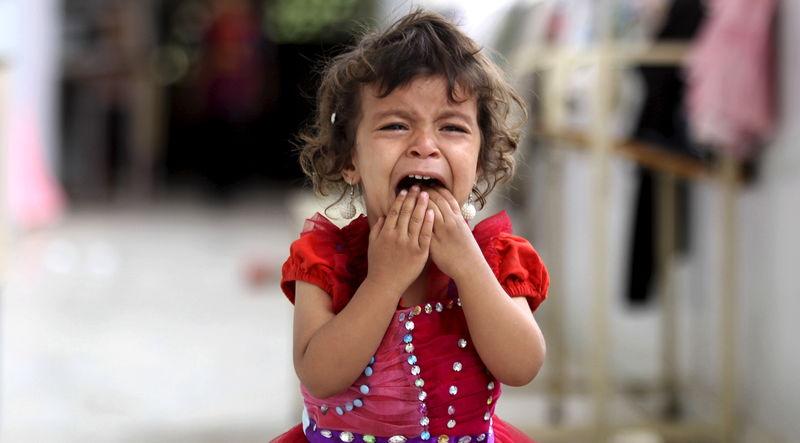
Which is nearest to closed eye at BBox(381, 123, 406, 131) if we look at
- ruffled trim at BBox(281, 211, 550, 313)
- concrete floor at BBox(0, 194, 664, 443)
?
ruffled trim at BBox(281, 211, 550, 313)

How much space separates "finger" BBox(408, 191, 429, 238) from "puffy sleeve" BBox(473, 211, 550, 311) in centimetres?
9

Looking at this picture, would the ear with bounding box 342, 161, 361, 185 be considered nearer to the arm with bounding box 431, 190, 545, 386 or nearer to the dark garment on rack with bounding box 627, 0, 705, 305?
the arm with bounding box 431, 190, 545, 386

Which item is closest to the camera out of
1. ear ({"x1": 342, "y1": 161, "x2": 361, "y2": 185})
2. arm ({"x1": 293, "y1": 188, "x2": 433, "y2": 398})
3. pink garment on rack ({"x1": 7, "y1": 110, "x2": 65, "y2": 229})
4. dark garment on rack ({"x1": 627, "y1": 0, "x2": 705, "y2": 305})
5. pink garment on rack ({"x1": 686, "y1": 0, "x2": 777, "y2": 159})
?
arm ({"x1": 293, "y1": 188, "x2": 433, "y2": 398})

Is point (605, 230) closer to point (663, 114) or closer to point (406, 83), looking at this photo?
point (663, 114)

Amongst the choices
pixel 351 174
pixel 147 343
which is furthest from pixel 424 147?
pixel 147 343

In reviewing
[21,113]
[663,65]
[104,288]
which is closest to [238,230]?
[21,113]

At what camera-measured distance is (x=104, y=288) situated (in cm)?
371

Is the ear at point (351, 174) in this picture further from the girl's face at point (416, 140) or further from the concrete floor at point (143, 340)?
the concrete floor at point (143, 340)

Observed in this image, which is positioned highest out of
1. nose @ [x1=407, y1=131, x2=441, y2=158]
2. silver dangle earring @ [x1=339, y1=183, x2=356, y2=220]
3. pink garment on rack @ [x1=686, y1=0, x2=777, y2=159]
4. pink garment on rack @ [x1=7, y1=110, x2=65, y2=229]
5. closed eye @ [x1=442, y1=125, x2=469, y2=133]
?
pink garment on rack @ [x1=7, y1=110, x2=65, y2=229]

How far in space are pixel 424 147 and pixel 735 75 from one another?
1224 mm

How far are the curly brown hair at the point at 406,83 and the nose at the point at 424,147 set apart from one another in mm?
43

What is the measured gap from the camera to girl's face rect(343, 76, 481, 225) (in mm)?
837

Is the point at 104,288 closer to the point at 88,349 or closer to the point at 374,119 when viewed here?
the point at 88,349

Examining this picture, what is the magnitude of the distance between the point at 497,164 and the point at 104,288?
303cm
